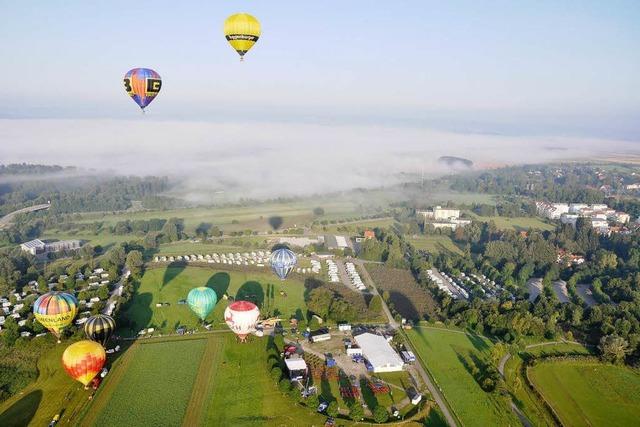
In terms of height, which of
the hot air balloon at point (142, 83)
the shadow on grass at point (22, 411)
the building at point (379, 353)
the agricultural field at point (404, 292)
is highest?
the hot air balloon at point (142, 83)

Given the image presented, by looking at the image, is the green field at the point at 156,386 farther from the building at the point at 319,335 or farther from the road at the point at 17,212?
the road at the point at 17,212

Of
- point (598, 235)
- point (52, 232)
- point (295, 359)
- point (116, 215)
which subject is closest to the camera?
point (295, 359)

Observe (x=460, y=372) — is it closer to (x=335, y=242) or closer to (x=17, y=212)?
(x=335, y=242)

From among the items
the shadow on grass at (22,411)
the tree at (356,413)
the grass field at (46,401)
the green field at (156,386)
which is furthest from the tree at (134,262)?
the tree at (356,413)

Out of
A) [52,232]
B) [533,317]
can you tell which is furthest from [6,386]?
[52,232]

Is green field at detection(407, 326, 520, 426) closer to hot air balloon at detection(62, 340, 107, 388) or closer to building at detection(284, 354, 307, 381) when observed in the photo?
building at detection(284, 354, 307, 381)

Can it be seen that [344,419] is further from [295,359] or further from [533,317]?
[533,317]

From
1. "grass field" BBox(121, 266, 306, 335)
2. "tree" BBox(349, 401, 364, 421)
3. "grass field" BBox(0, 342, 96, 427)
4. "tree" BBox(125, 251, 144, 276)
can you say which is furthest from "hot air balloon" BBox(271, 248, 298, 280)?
"tree" BBox(349, 401, 364, 421)
